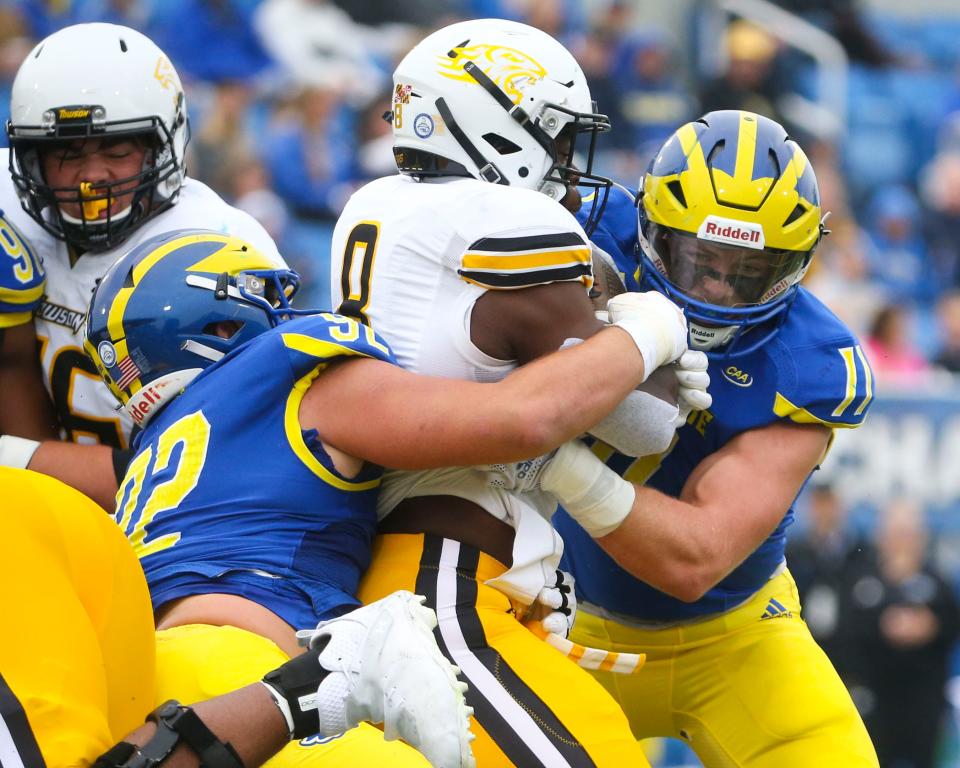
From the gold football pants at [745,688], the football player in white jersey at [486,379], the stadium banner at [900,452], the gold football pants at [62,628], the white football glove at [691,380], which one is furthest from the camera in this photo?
the stadium banner at [900,452]

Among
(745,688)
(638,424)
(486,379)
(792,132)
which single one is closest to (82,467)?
(486,379)

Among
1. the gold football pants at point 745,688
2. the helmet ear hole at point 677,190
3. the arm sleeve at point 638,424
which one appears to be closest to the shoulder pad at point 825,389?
the helmet ear hole at point 677,190

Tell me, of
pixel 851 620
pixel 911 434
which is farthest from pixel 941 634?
pixel 911 434

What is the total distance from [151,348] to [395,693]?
1.10 metres

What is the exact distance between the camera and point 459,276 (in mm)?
2961

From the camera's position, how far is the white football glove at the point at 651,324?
2979 millimetres

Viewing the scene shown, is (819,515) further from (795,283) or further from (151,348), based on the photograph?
(151,348)

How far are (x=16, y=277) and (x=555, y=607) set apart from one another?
5.85 feet

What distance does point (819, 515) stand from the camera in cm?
802

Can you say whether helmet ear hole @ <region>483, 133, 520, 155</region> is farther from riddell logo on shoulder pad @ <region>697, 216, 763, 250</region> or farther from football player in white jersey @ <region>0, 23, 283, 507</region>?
football player in white jersey @ <region>0, 23, 283, 507</region>

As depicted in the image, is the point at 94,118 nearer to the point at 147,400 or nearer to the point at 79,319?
the point at 79,319

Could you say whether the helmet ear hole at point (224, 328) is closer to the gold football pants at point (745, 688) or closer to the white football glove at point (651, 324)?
the white football glove at point (651, 324)

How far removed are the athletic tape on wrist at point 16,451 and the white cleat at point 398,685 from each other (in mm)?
1723

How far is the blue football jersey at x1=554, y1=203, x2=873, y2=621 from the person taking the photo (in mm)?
3594
